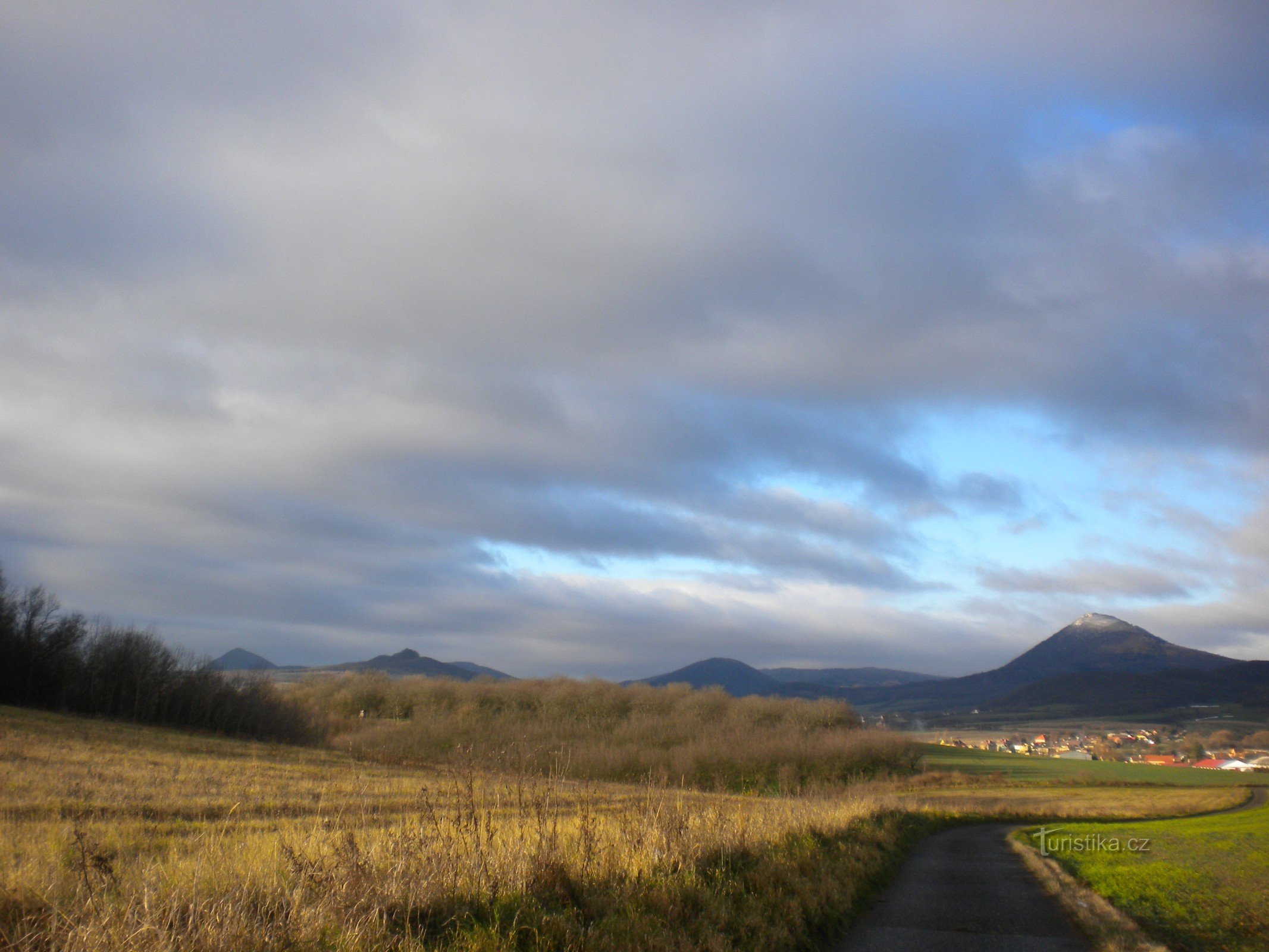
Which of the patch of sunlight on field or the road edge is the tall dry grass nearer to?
the road edge

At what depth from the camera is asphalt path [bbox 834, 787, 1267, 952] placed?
12.3 m

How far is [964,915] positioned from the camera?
14938mm

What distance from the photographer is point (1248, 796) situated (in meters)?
69.0

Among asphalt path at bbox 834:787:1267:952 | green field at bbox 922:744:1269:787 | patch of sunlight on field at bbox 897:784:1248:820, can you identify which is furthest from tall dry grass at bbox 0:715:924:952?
green field at bbox 922:744:1269:787

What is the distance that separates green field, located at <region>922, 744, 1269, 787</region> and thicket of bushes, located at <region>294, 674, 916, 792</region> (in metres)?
15.7

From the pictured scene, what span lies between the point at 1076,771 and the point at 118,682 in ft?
379

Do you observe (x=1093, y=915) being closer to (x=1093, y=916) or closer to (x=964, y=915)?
(x=1093, y=916)

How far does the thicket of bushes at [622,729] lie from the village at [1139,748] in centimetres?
6104

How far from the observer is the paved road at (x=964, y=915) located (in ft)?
40.3

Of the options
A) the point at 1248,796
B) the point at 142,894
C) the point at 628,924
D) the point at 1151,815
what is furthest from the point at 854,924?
the point at 1248,796

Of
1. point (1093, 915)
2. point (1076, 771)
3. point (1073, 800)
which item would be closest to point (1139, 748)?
point (1076, 771)

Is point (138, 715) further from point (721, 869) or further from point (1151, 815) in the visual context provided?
point (1151, 815)

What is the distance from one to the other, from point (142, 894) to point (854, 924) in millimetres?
11350

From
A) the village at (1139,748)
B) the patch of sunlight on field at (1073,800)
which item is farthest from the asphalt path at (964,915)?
the village at (1139,748)
